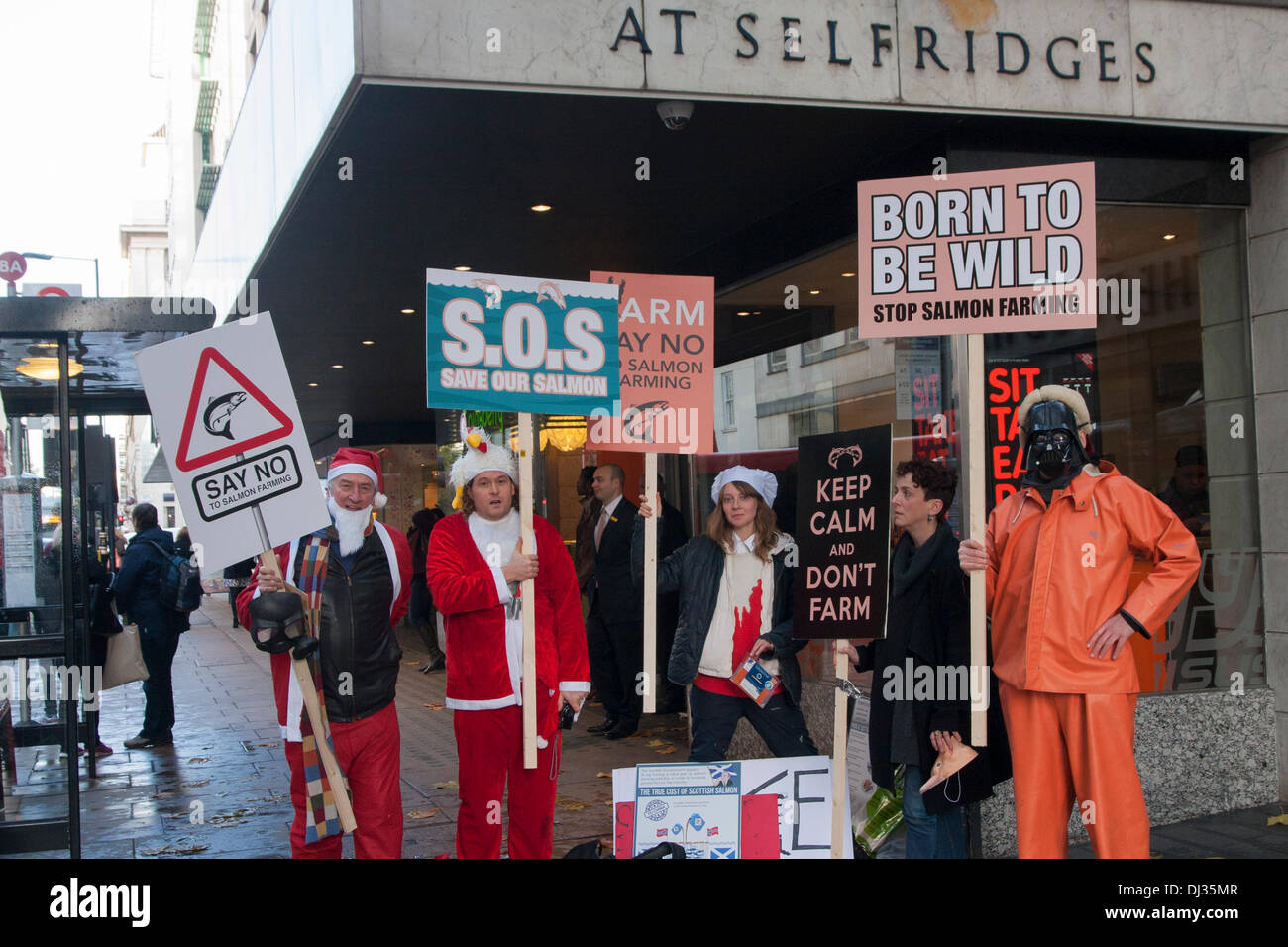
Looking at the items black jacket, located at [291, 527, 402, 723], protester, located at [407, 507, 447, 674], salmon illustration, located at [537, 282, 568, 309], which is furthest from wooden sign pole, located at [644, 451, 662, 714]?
protester, located at [407, 507, 447, 674]

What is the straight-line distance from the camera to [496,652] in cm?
519

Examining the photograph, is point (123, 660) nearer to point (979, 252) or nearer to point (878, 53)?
point (878, 53)

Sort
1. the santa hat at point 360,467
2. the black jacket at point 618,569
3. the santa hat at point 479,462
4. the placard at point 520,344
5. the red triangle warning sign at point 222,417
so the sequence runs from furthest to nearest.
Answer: the black jacket at point 618,569
the santa hat at point 360,467
the santa hat at point 479,462
the placard at point 520,344
the red triangle warning sign at point 222,417

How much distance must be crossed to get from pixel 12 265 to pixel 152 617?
11.3 meters

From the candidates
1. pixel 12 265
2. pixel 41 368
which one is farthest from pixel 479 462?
pixel 12 265

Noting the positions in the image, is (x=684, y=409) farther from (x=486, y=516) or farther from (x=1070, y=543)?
(x=1070, y=543)

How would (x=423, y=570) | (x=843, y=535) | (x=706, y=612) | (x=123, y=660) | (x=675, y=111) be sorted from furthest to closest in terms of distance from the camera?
1. (x=423, y=570)
2. (x=123, y=660)
3. (x=675, y=111)
4. (x=706, y=612)
5. (x=843, y=535)

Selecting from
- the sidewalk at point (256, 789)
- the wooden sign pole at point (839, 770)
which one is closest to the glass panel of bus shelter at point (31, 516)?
the sidewalk at point (256, 789)

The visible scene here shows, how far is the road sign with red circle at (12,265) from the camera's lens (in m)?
18.8

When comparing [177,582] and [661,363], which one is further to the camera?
[177,582]

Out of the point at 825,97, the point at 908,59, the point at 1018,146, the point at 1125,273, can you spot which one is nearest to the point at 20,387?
the point at 825,97

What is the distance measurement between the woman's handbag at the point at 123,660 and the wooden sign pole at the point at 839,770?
19.8ft

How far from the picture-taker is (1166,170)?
7160 millimetres

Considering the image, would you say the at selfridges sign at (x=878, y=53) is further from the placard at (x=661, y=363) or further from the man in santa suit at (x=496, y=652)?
the man in santa suit at (x=496, y=652)
